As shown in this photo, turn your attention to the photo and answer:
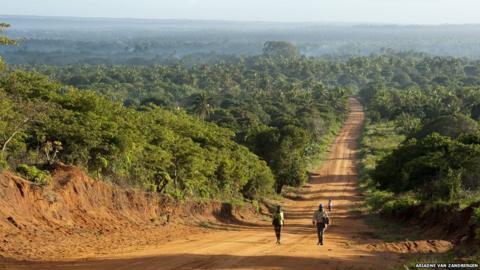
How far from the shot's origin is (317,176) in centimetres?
6431

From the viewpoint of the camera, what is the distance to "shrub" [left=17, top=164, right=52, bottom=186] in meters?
21.6

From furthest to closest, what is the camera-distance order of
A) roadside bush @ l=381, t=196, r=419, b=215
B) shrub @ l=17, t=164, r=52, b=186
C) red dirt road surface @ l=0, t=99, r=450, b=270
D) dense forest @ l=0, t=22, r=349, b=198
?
roadside bush @ l=381, t=196, r=419, b=215 < dense forest @ l=0, t=22, r=349, b=198 < shrub @ l=17, t=164, r=52, b=186 < red dirt road surface @ l=0, t=99, r=450, b=270

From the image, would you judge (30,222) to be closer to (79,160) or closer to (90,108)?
(79,160)

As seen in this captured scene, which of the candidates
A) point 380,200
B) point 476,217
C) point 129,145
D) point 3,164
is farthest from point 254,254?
point 380,200

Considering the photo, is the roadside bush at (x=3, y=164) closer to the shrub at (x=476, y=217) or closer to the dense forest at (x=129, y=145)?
the dense forest at (x=129, y=145)

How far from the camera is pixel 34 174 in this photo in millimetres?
21688

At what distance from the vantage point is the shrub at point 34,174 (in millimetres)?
21625

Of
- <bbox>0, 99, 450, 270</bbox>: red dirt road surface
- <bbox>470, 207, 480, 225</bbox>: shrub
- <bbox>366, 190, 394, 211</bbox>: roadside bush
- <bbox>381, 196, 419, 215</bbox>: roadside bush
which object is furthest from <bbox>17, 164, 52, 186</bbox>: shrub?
<bbox>366, 190, 394, 211</bbox>: roadside bush

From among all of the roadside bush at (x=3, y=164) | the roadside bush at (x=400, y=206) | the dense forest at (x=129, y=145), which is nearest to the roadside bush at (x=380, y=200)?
the roadside bush at (x=400, y=206)

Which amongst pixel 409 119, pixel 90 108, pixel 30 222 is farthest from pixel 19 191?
pixel 409 119

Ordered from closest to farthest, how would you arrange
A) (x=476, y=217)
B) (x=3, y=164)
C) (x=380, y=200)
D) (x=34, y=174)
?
(x=476, y=217) → (x=3, y=164) → (x=34, y=174) → (x=380, y=200)

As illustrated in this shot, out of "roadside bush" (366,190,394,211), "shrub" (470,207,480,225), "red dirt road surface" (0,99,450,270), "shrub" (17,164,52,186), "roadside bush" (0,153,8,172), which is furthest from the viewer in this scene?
"roadside bush" (366,190,394,211)

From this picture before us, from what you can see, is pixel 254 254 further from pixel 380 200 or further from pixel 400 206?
pixel 380 200

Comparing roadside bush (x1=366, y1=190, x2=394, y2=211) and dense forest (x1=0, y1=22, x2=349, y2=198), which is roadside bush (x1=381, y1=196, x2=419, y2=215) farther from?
dense forest (x1=0, y1=22, x2=349, y2=198)
